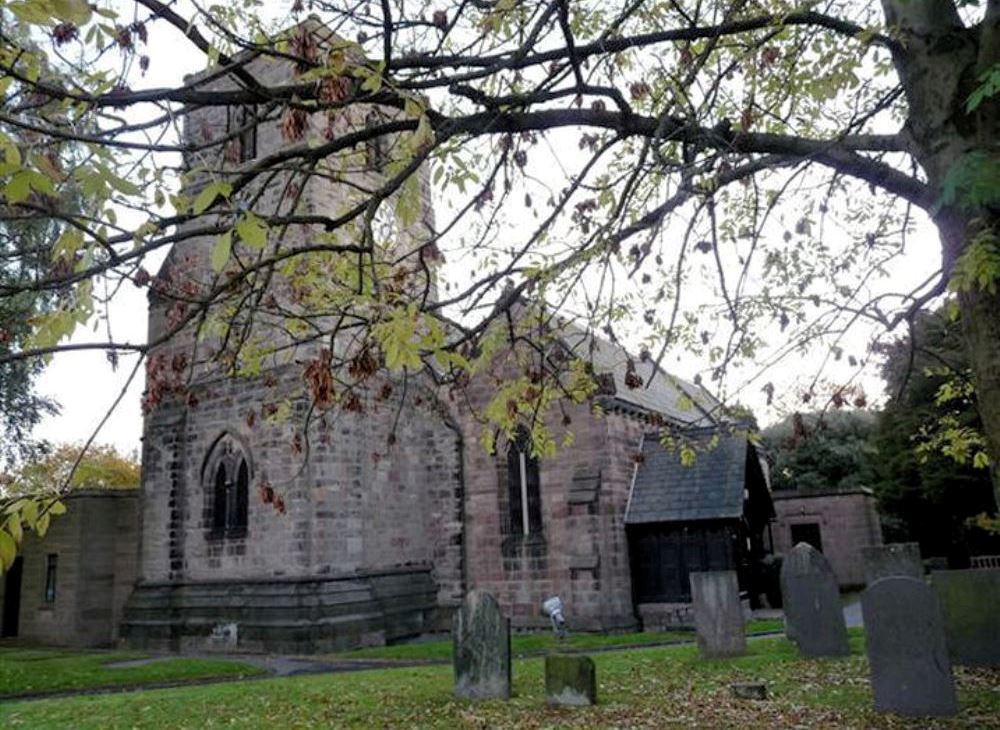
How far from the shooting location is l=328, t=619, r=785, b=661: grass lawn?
1567cm

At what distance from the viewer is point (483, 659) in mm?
9453

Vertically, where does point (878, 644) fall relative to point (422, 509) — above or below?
below

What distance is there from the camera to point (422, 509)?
21.0 metres

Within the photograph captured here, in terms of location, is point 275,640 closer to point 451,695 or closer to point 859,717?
point 451,695

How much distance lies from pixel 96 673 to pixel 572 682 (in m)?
10.2

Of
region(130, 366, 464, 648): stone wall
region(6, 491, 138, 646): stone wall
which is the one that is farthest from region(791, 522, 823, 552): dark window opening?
region(6, 491, 138, 646): stone wall

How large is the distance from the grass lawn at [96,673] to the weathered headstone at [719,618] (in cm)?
784

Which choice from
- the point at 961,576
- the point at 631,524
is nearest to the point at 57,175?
the point at 961,576

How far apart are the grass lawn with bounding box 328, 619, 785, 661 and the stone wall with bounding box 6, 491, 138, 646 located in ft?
32.6

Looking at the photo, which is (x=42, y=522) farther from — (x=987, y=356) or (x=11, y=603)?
(x=11, y=603)

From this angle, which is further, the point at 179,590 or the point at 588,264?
the point at 179,590

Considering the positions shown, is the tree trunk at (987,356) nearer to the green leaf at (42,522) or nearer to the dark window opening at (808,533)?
the green leaf at (42,522)

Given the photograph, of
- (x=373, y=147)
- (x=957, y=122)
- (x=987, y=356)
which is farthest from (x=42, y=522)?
(x=957, y=122)

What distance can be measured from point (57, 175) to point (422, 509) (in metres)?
18.3
